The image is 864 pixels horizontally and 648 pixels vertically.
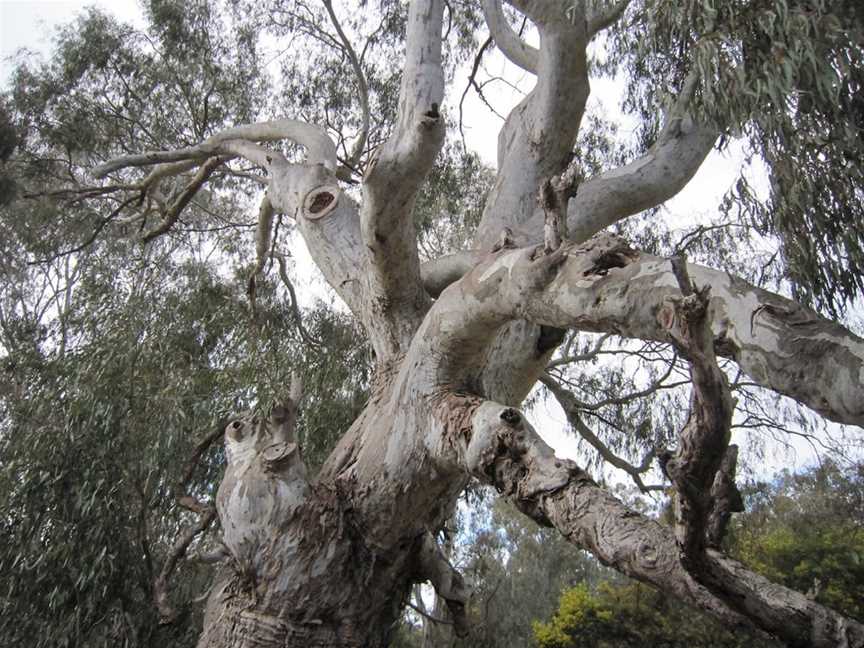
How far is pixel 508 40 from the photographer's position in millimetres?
5441

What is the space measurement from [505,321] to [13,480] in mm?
3159

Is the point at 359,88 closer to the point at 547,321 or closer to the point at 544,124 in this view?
the point at 544,124

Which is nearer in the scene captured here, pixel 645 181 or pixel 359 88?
pixel 645 181

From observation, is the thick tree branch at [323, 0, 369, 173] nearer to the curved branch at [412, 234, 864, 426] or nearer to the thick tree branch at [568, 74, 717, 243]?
the thick tree branch at [568, 74, 717, 243]

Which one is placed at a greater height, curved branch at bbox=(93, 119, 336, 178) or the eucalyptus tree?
curved branch at bbox=(93, 119, 336, 178)

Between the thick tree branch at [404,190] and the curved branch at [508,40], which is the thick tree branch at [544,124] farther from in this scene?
the curved branch at [508,40]

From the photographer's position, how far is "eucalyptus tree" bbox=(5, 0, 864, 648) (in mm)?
1528

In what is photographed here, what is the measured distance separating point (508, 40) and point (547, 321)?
12.5 ft

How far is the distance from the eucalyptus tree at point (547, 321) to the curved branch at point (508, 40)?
46 cm

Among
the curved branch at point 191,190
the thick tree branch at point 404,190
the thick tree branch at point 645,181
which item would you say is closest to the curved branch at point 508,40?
the thick tree branch at point 645,181

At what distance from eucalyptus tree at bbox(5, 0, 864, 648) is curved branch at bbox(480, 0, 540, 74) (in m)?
0.46

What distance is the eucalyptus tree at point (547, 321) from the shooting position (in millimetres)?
1528

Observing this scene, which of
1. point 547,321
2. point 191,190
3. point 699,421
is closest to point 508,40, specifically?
point 191,190

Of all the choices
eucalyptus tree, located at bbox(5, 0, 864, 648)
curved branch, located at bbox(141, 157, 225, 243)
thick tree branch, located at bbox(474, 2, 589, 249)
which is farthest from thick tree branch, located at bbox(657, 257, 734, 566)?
curved branch, located at bbox(141, 157, 225, 243)
